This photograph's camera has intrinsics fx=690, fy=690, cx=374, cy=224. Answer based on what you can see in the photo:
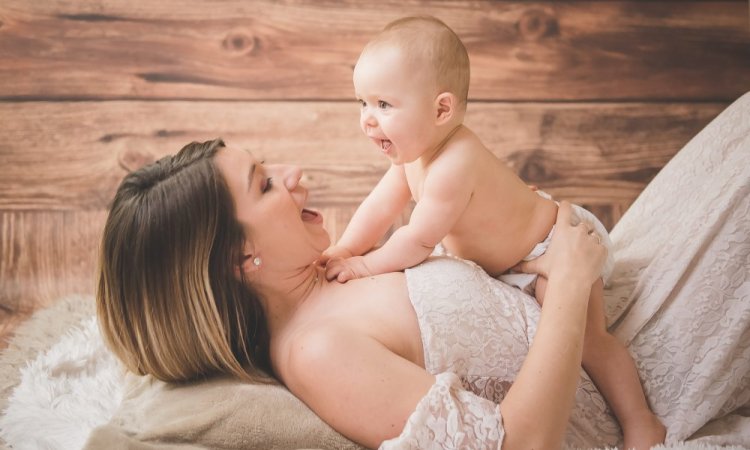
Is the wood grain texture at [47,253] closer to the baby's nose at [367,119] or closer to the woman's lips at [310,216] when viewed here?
the woman's lips at [310,216]

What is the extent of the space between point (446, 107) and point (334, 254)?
1.43 feet

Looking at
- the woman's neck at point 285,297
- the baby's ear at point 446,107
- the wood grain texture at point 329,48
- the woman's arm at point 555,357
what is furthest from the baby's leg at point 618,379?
the wood grain texture at point 329,48

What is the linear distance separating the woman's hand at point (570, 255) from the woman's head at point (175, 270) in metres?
0.62

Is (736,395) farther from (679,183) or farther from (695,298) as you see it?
(679,183)

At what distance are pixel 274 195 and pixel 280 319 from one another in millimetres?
267

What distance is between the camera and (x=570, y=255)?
1.39m

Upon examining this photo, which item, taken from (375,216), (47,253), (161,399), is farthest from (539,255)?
(47,253)

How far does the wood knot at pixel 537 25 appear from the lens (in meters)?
2.77

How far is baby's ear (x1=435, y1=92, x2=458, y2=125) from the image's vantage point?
52.6 inches

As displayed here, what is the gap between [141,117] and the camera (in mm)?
2551

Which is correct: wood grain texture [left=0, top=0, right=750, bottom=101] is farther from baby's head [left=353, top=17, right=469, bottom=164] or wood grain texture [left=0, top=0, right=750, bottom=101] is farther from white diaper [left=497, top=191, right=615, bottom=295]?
baby's head [left=353, top=17, right=469, bottom=164]

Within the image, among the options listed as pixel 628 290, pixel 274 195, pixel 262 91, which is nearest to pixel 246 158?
pixel 274 195

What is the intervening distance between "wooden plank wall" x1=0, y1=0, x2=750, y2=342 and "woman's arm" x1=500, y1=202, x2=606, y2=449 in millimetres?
1251

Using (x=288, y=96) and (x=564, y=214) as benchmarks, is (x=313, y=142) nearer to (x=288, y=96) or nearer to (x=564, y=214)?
(x=288, y=96)
